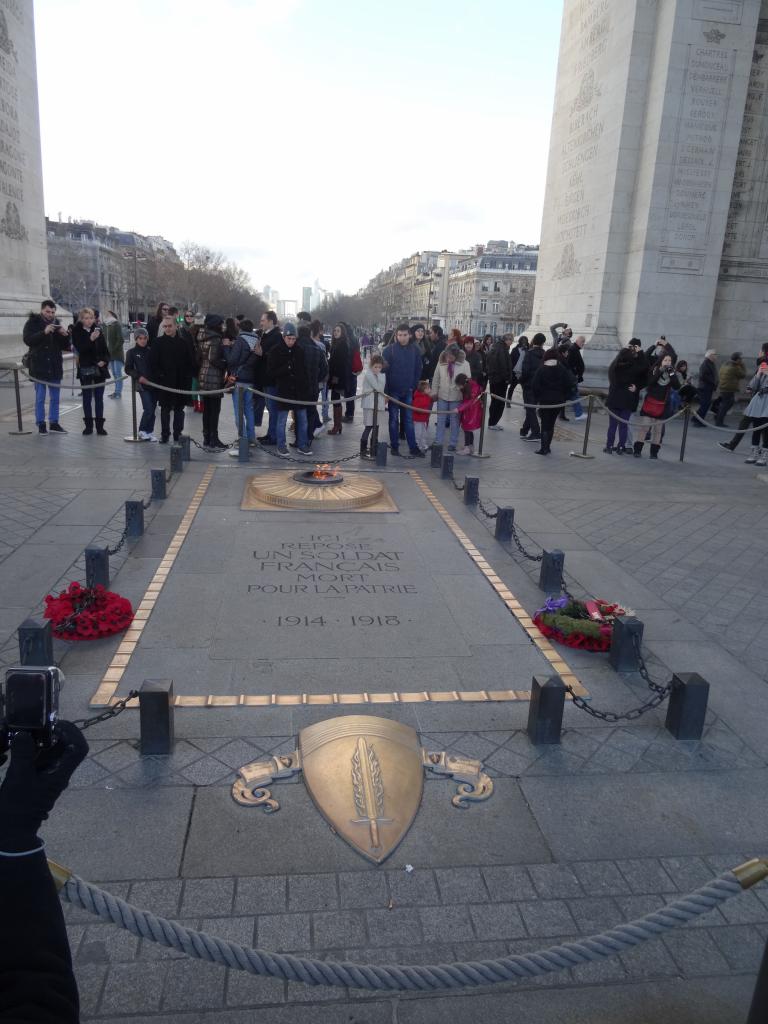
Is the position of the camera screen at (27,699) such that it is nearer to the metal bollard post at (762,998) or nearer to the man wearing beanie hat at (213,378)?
the metal bollard post at (762,998)

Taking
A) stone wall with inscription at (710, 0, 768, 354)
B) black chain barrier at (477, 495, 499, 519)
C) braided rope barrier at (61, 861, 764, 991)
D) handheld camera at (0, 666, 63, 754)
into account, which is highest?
stone wall with inscription at (710, 0, 768, 354)

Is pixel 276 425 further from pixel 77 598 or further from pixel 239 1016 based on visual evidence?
pixel 239 1016

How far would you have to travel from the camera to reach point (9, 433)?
13.0 metres

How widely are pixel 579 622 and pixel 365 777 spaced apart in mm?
2477

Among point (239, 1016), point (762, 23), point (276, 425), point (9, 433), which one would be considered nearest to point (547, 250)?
point (762, 23)

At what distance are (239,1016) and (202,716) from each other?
6.71 ft

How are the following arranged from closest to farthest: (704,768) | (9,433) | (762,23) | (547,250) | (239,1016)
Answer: (239,1016), (704,768), (9,433), (762,23), (547,250)

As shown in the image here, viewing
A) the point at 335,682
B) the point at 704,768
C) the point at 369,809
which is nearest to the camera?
the point at 369,809

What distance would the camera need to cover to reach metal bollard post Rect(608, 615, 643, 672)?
5266 mm

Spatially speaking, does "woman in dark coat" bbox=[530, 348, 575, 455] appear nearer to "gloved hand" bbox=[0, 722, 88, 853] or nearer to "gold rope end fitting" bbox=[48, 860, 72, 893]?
"gold rope end fitting" bbox=[48, 860, 72, 893]

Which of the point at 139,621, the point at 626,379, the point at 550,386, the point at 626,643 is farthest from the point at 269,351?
the point at 626,643

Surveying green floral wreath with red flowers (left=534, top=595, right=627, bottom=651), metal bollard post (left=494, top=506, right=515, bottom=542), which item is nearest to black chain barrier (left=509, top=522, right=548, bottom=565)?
metal bollard post (left=494, top=506, right=515, bottom=542)

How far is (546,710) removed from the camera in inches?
169

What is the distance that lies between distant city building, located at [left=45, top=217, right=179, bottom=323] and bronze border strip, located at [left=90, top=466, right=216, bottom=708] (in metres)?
74.1
